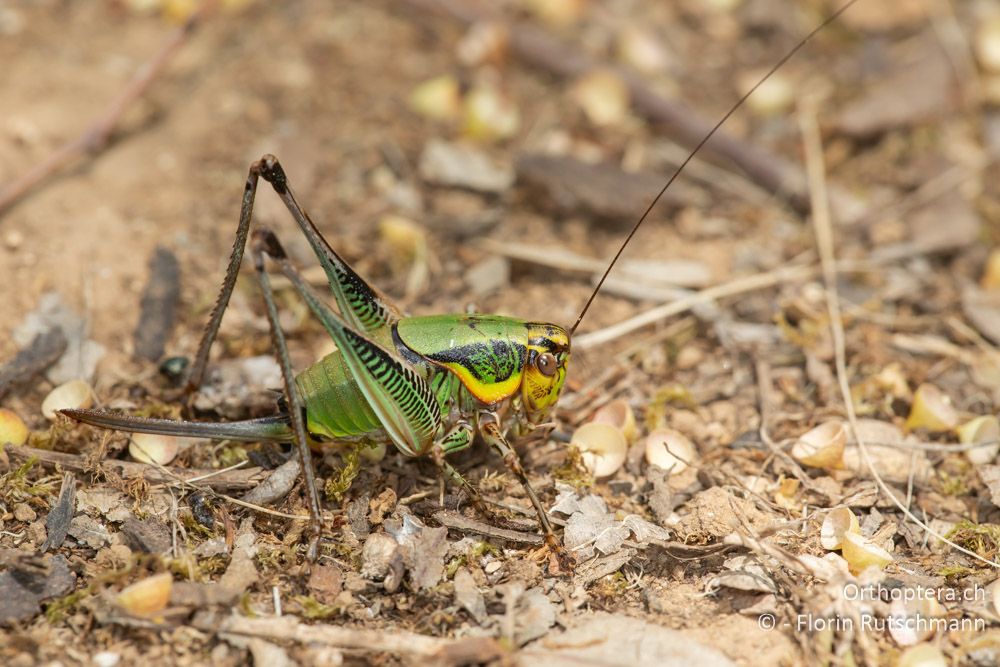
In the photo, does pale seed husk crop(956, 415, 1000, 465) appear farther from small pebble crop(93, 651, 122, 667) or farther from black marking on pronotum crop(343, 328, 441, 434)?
small pebble crop(93, 651, 122, 667)

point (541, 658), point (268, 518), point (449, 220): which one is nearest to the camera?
point (541, 658)

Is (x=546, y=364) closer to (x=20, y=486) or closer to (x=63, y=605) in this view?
(x=63, y=605)

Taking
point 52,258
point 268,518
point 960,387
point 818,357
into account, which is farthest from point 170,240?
point 960,387

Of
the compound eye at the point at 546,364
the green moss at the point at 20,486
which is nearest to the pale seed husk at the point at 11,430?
the green moss at the point at 20,486

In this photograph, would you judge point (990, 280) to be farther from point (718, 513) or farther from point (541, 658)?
Answer: point (541, 658)

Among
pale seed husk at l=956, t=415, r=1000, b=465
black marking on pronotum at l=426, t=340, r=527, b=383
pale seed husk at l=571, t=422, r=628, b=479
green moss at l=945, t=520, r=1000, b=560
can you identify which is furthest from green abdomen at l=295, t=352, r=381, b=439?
pale seed husk at l=956, t=415, r=1000, b=465
